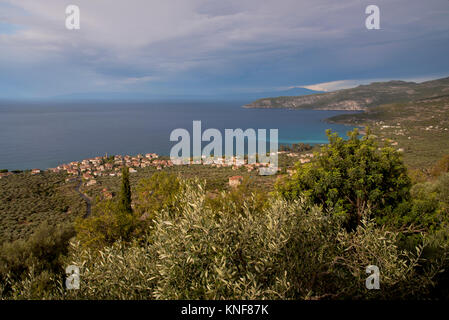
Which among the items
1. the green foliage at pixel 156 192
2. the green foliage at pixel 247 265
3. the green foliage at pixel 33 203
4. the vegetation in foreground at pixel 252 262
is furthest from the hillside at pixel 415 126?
the green foliage at pixel 33 203

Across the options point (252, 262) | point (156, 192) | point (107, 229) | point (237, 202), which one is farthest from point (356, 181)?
point (107, 229)

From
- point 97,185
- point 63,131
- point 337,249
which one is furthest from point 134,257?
point 63,131

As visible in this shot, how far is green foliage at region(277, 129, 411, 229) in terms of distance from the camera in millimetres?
9000

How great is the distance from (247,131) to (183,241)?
12699 cm

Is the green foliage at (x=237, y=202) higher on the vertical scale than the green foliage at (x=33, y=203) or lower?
A: higher

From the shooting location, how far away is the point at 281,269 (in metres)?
3.99

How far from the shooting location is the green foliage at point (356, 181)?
29.5 ft

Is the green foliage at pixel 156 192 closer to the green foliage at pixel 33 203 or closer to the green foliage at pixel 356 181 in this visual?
the green foliage at pixel 356 181

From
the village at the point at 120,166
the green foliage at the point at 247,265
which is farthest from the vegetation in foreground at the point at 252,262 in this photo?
the village at the point at 120,166

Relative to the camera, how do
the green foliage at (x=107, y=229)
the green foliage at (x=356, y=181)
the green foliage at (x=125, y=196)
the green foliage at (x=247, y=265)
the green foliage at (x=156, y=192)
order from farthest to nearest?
the green foliage at (x=125, y=196) < the green foliage at (x=156, y=192) < the green foliage at (x=107, y=229) < the green foliage at (x=356, y=181) < the green foliage at (x=247, y=265)

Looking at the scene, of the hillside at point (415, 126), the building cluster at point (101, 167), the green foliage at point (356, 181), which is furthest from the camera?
the hillside at point (415, 126)

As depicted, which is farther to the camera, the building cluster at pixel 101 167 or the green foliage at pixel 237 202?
the building cluster at pixel 101 167

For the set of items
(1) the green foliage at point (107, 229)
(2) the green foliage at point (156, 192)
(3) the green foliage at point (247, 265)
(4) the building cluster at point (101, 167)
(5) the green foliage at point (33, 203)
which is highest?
(3) the green foliage at point (247, 265)
